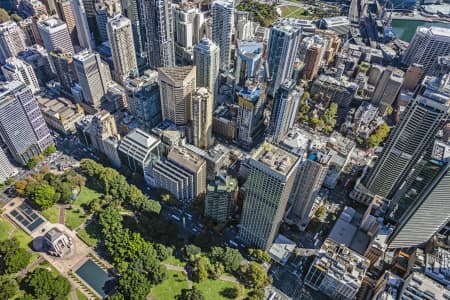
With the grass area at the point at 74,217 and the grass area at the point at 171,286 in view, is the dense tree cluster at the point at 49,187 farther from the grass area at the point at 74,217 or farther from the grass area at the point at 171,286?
the grass area at the point at 171,286

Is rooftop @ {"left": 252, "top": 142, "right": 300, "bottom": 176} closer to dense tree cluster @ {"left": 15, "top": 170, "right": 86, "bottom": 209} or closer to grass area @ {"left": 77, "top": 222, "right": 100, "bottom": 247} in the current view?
grass area @ {"left": 77, "top": 222, "right": 100, "bottom": 247}

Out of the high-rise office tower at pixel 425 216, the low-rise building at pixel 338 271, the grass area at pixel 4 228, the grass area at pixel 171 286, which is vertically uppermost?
the high-rise office tower at pixel 425 216

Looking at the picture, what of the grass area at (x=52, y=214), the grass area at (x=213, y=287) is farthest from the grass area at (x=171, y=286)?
the grass area at (x=52, y=214)

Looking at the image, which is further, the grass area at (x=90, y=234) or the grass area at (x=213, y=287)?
the grass area at (x=90, y=234)

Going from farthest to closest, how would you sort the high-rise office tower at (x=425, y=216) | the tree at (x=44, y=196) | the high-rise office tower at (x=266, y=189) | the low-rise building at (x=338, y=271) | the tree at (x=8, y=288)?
the tree at (x=44, y=196) → the tree at (x=8, y=288) → the low-rise building at (x=338, y=271) → the high-rise office tower at (x=425, y=216) → the high-rise office tower at (x=266, y=189)

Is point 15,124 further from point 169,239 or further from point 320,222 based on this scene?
point 320,222

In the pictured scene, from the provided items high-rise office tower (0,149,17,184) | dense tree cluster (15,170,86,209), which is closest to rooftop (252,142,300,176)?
dense tree cluster (15,170,86,209)

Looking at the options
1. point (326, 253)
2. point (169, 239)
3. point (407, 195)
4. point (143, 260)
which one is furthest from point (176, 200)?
point (407, 195)
